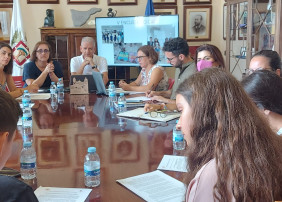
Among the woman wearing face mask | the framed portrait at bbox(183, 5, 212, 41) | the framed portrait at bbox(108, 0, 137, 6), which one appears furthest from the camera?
the framed portrait at bbox(183, 5, 212, 41)

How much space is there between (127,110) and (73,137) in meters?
0.82

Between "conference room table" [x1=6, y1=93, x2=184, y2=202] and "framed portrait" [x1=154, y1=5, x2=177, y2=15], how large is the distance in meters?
3.16

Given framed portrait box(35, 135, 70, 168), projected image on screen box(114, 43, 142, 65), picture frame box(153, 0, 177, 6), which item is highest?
picture frame box(153, 0, 177, 6)

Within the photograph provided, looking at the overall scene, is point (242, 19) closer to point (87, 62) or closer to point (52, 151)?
point (87, 62)

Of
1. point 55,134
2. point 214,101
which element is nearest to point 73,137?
point 55,134

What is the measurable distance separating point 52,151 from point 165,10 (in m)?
4.27

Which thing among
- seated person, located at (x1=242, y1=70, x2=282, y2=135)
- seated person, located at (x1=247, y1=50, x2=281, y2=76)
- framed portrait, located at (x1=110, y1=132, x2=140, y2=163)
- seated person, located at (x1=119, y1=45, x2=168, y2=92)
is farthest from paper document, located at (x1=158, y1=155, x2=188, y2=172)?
seated person, located at (x1=119, y1=45, x2=168, y2=92)

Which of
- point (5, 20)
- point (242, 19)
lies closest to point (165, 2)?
point (242, 19)

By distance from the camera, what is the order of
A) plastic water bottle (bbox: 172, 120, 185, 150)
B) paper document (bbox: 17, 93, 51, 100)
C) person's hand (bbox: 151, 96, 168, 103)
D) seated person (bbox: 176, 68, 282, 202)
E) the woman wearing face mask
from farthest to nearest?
1. paper document (bbox: 17, 93, 51, 100)
2. person's hand (bbox: 151, 96, 168, 103)
3. the woman wearing face mask
4. plastic water bottle (bbox: 172, 120, 185, 150)
5. seated person (bbox: 176, 68, 282, 202)

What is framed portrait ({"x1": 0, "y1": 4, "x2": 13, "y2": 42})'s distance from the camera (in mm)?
5258

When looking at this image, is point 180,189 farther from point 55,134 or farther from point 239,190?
point 55,134

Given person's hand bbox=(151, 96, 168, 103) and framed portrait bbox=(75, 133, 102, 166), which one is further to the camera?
person's hand bbox=(151, 96, 168, 103)

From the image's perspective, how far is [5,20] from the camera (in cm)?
528

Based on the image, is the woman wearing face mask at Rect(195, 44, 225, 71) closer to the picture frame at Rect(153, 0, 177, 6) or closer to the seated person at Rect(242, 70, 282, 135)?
the seated person at Rect(242, 70, 282, 135)
